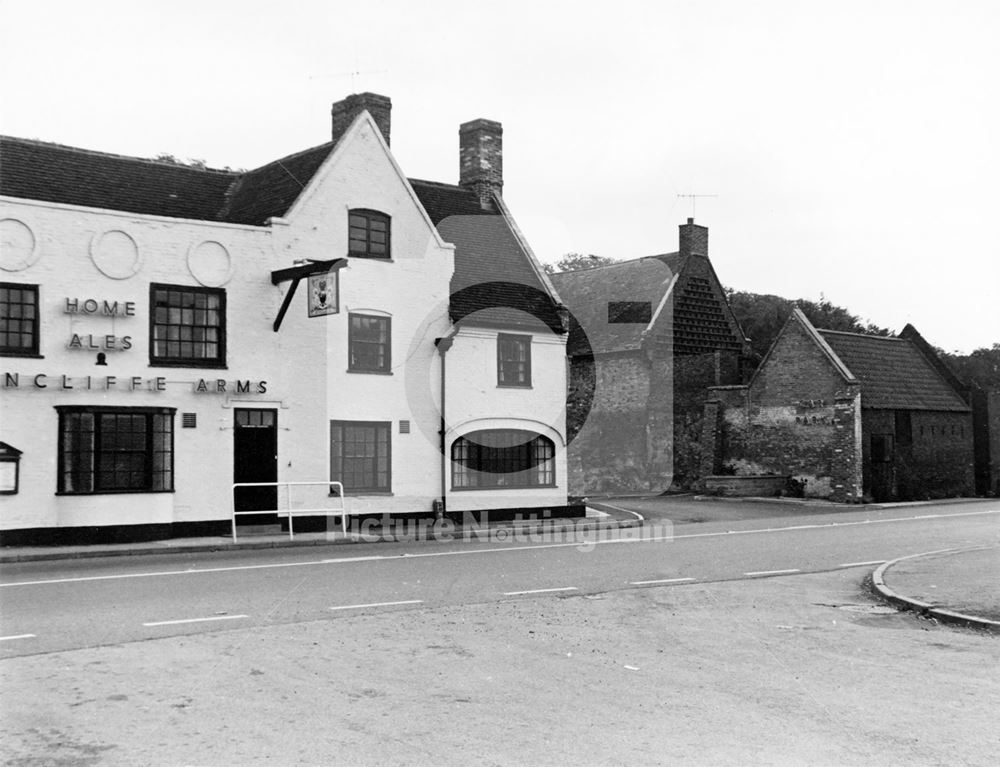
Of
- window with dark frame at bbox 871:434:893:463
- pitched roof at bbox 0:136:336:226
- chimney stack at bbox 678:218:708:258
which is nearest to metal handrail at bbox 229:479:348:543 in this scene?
pitched roof at bbox 0:136:336:226

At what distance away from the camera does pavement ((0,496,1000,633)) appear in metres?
12.9

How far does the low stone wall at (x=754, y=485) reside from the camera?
38.5 meters

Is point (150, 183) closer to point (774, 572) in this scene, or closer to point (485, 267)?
point (485, 267)

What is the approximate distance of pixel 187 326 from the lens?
23094 millimetres

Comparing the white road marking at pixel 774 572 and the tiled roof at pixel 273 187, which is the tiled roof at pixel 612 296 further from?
the white road marking at pixel 774 572

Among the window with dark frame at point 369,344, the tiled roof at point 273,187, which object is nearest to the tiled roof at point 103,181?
the tiled roof at point 273,187

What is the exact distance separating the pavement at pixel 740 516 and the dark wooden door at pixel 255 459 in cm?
94

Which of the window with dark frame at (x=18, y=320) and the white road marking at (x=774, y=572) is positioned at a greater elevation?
the window with dark frame at (x=18, y=320)

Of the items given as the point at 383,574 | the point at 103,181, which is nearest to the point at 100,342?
the point at 103,181

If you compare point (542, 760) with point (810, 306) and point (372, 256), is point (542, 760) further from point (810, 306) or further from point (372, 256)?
point (810, 306)

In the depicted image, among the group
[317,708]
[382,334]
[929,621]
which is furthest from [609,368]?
[317,708]

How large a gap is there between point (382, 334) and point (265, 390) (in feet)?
11.6

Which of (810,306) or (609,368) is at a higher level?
(810,306)

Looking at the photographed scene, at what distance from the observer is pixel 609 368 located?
142 ft
